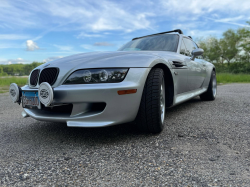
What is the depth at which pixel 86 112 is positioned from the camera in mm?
2051

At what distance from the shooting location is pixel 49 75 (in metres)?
2.21

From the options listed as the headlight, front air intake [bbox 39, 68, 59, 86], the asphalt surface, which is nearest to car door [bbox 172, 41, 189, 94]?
the asphalt surface

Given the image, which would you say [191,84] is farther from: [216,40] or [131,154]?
[216,40]

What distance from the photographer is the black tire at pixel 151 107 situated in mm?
2180

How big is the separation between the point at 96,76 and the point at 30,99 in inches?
31.2

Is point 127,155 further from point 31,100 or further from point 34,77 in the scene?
point 34,77

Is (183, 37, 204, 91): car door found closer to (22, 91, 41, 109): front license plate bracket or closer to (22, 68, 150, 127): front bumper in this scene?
(22, 68, 150, 127): front bumper

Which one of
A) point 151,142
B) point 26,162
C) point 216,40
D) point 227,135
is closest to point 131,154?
point 151,142

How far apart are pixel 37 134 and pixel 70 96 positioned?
2.91 feet

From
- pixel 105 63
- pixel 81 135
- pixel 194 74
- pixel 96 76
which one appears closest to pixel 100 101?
pixel 96 76

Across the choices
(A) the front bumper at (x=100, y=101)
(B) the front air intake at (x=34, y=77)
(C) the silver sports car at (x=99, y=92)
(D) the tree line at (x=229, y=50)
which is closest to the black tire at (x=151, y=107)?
(C) the silver sports car at (x=99, y=92)

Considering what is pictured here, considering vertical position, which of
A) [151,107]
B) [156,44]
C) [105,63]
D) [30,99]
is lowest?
[151,107]

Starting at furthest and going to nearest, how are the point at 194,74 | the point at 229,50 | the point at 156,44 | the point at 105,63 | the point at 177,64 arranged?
1. the point at 229,50
2. the point at 194,74
3. the point at 156,44
4. the point at 177,64
5. the point at 105,63

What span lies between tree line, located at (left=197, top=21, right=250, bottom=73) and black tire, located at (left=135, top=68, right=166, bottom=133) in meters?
40.7
